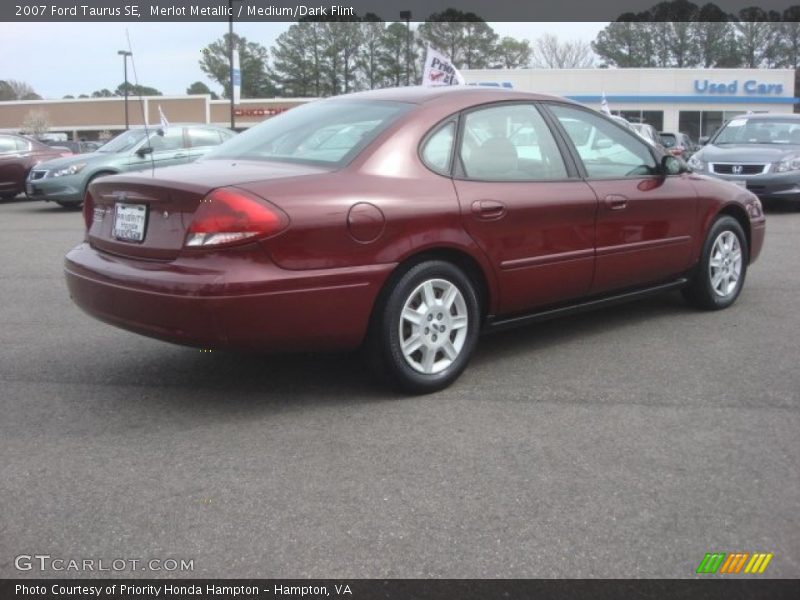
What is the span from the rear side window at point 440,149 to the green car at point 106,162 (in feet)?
33.0

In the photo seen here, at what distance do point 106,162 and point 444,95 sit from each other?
11.1 meters

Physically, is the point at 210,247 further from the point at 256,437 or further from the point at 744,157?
the point at 744,157

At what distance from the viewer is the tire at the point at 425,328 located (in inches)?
159

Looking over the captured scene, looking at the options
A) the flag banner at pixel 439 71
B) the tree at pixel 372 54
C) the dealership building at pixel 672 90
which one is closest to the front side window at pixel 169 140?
the flag banner at pixel 439 71

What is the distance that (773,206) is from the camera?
548 inches

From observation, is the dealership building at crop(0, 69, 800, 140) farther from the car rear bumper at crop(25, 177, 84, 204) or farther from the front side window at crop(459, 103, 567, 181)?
the front side window at crop(459, 103, 567, 181)

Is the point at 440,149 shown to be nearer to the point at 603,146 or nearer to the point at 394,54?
the point at 603,146

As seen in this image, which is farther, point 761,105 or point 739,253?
point 761,105

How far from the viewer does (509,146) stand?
4.68 m

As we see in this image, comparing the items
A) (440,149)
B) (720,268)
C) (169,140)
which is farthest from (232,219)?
(169,140)

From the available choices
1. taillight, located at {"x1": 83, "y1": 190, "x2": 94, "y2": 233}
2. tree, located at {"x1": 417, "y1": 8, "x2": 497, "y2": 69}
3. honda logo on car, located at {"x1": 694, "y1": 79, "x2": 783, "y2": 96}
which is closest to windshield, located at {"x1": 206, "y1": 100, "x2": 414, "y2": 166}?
taillight, located at {"x1": 83, "y1": 190, "x2": 94, "y2": 233}

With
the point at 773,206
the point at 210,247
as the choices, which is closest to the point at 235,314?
the point at 210,247

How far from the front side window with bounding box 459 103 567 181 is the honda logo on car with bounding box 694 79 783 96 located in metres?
46.7

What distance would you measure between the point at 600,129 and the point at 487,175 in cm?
116
